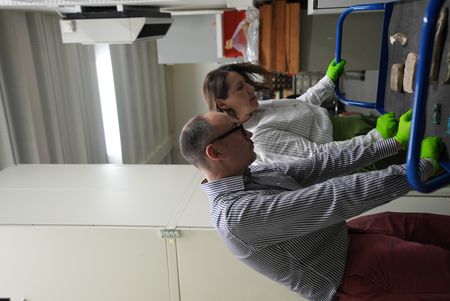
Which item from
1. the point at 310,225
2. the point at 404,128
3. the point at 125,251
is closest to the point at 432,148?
the point at 404,128

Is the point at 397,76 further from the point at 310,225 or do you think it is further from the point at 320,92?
the point at 310,225

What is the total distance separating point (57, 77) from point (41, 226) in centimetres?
159

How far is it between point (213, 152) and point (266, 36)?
1.59 metres

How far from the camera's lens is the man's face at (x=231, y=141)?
41.4 inches

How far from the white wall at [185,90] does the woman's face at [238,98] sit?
3.77 m

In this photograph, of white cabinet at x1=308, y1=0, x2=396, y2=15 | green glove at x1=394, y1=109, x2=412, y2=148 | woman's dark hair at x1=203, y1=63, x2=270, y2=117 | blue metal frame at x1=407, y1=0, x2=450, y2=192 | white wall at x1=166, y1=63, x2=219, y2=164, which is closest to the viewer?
blue metal frame at x1=407, y1=0, x2=450, y2=192

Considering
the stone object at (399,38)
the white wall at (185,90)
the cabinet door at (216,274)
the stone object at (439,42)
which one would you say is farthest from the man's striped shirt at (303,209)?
the white wall at (185,90)

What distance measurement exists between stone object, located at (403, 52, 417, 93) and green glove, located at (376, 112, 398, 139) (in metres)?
0.12

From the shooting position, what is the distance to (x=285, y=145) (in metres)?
1.51

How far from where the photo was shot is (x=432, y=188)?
851 millimetres

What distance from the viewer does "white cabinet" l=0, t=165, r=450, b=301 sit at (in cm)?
168

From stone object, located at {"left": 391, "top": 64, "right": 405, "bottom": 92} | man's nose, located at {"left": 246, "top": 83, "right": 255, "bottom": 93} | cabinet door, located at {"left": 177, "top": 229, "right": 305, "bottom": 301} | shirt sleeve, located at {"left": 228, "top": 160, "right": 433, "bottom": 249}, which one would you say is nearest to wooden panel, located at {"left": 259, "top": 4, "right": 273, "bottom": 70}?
man's nose, located at {"left": 246, "top": 83, "right": 255, "bottom": 93}

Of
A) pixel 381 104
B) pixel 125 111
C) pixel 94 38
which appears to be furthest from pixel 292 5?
pixel 125 111

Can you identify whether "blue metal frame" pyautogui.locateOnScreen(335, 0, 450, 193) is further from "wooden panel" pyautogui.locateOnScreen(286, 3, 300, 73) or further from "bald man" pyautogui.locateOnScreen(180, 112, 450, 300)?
"wooden panel" pyautogui.locateOnScreen(286, 3, 300, 73)
